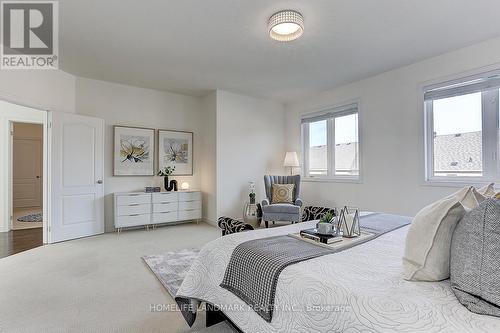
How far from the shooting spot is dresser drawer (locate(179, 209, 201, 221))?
4855 mm

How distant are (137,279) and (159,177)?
274 cm

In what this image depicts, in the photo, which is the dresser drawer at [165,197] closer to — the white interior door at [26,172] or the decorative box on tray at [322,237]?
the decorative box on tray at [322,237]

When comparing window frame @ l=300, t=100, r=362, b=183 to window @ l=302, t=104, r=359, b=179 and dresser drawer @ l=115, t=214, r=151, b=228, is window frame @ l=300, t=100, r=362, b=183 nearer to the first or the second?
window @ l=302, t=104, r=359, b=179

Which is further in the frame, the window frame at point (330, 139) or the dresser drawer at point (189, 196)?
the dresser drawer at point (189, 196)

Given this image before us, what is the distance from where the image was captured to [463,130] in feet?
10.9

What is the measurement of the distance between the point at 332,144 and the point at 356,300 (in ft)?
14.2

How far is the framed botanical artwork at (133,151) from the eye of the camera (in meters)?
4.54

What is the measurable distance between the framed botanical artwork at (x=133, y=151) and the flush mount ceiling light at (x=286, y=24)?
322 centimetres

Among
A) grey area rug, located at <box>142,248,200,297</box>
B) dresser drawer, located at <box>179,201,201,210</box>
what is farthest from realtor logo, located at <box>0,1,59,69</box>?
dresser drawer, located at <box>179,201,201,210</box>

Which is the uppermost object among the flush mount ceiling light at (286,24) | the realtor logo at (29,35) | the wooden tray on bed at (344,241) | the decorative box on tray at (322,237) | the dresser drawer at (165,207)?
the realtor logo at (29,35)

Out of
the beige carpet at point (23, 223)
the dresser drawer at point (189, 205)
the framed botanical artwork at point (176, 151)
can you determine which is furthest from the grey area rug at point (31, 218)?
the dresser drawer at point (189, 205)

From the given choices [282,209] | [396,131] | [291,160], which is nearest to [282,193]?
[282,209]

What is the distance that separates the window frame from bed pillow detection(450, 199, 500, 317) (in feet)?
11.9

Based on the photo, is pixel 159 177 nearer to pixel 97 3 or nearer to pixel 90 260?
pixel 90 260
